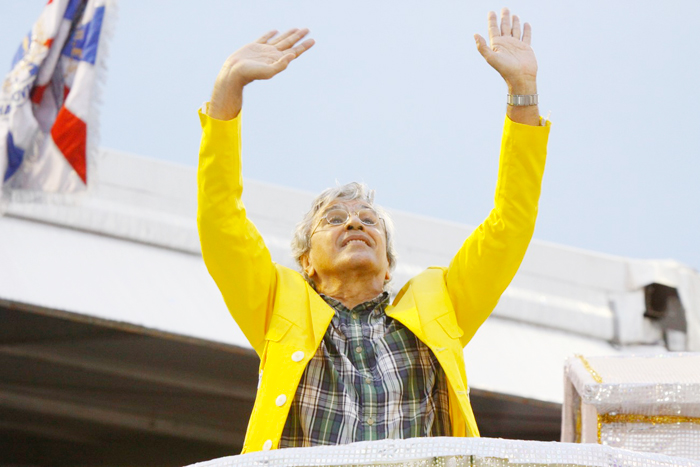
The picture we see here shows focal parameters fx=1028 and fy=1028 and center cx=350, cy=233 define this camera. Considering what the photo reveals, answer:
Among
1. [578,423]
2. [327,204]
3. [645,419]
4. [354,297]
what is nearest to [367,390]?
[354,297]

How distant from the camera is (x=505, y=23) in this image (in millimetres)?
2381

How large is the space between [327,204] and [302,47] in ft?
1.27

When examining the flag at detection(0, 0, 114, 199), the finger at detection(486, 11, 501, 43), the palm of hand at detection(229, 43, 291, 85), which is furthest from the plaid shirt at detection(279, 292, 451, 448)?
the flag at detection(0, 0, 114, 199)

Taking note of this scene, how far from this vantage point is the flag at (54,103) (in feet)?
11.7

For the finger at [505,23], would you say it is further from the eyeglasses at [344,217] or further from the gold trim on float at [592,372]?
the gold trim on float at [592,372]

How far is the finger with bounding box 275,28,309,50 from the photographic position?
2285 mm

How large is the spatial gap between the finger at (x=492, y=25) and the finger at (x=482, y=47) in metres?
0.06

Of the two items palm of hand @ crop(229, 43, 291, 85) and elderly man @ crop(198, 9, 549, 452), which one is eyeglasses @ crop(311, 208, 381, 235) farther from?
palm of hand @ crop(229, 43, 291, 85)

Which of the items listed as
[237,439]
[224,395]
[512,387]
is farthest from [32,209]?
[512,387]

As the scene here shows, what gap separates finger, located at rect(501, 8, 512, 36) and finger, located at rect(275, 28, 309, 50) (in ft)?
1.49

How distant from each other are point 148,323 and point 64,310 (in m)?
0.29

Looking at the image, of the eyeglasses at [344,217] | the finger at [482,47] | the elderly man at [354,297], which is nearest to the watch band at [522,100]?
the elderly man at [354,297]

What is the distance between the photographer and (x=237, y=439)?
4.78m

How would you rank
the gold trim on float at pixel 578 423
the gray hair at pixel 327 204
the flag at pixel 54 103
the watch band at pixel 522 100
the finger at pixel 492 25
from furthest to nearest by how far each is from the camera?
the flag at pixel 54 103 → the gold trim on float at pixel 578 423 → the gray hair at pixel 327 204 → the finger at pixel 492 25 → the watch band at pixel 522 100
